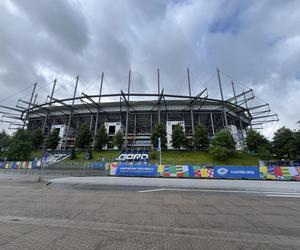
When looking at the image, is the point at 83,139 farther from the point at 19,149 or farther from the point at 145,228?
the point at 145,228

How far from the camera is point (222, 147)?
38531 millimetres

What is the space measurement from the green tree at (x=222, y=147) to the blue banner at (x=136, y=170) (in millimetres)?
22086

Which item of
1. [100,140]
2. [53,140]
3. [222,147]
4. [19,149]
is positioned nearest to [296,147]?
[222,147]

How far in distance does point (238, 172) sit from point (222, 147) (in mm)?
19504

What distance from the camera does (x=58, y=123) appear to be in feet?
222

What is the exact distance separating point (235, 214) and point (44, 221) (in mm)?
7463

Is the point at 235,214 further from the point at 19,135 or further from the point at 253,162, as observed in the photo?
the point at 19,135

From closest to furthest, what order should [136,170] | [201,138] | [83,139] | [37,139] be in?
1. [136,170]
2. [201,138]
3. [83,139]
4. [37,139]

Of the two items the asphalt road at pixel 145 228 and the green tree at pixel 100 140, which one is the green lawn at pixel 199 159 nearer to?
the green tree at pixel 100 140

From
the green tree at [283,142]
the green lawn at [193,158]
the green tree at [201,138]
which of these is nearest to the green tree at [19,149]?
the green lawn at [193,158]

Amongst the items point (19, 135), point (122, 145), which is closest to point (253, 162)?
point (122, 145)

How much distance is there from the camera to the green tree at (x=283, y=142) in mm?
41156

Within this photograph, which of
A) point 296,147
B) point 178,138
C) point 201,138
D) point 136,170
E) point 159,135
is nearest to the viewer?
point 136,170

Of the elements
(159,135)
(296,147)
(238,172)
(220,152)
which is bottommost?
(238,172)
